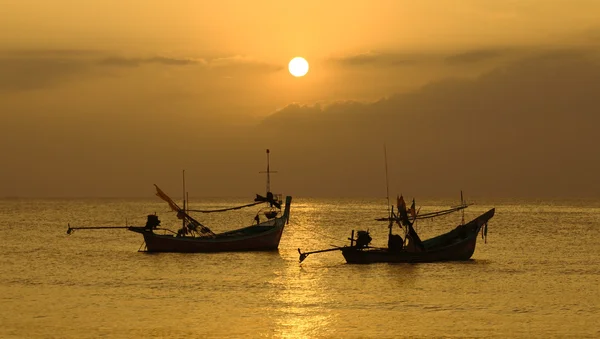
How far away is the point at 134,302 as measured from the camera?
1451 inches

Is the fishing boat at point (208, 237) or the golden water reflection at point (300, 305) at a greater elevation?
Answer: the fishing boat at point (208, 237)

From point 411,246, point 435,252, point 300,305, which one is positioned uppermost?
point 411,246

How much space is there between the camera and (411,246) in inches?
1935

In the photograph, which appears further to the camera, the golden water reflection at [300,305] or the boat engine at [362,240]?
the boat engine at [362,240]

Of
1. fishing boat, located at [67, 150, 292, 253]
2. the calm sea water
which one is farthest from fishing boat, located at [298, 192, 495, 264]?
fishing boat, located at [67, 150, 292, 253]

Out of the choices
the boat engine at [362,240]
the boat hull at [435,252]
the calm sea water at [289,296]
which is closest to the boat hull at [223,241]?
the calm sea water at [289,296]

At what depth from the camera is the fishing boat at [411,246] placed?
158 ft

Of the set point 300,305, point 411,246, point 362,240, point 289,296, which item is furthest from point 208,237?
point 300,305

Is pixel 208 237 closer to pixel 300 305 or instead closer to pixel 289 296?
pixel 289 296

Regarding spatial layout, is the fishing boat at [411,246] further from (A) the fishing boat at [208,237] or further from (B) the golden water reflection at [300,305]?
(A) the fishing boat at [208,237]

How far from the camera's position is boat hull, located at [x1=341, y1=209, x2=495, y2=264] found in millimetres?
48688

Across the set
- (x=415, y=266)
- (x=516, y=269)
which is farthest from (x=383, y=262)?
(x=516, y=269)

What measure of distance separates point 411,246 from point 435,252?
1.47 metres

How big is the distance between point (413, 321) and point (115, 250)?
38904 millimetres
